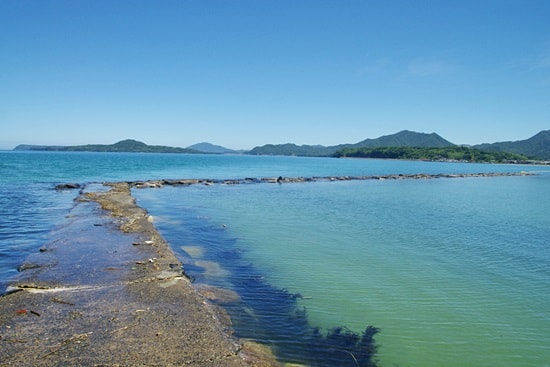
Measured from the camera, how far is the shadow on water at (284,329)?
26.1ft

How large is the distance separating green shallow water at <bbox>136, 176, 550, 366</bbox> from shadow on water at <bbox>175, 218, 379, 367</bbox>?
0.37m

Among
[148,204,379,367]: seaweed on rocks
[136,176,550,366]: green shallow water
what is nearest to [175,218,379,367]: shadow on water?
[148,204,379,367]: seaweed on rocks

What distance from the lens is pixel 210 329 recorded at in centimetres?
829

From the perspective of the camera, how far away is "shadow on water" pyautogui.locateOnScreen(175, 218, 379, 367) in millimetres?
7957

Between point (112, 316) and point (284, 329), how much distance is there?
401cm

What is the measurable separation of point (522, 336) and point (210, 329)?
7685 millimetres

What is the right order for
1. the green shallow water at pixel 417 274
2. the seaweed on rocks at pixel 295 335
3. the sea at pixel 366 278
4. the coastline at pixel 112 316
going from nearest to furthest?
1. the coastline at pixel 112 316
2. the seaweed on rocks at pixel 295 335
3. the sea at pixel 366 278
4. the green shallow water at pixel 417 274

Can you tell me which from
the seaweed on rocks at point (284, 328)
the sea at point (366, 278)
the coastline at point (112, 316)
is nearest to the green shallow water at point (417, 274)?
the sea at point (366, 278)

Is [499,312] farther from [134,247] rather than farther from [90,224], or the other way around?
[90,224]

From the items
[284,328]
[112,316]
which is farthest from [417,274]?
[112,316]

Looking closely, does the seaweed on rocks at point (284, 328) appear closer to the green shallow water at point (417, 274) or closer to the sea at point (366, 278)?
the sea at point (366, 278)

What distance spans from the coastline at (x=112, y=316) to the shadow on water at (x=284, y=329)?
0.47 m

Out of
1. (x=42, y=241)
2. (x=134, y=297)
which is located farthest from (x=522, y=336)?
(x=42, y=241)

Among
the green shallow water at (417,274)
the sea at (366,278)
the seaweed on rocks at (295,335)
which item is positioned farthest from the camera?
the green shallow water at (417,274)
